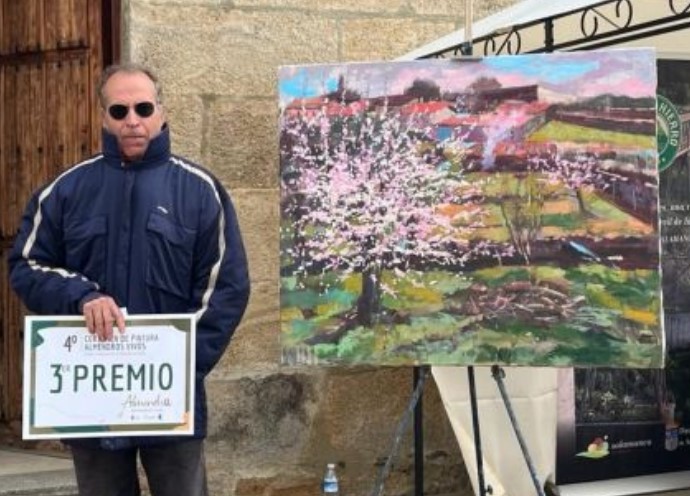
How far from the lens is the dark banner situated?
461 centimetres

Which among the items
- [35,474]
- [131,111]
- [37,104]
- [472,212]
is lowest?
[35,474]

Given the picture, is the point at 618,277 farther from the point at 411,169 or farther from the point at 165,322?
the point at 165,322

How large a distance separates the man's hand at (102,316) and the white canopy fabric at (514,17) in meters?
1.87

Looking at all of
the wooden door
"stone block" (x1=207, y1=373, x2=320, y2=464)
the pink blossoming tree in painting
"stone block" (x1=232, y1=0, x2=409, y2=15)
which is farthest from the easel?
the wooden door

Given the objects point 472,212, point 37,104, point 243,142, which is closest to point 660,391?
point 472,212

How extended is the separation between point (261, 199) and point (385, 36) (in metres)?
1.00

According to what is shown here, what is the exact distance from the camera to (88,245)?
2.75 m

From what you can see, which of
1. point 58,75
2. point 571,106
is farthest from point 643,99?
Result: point 58,75

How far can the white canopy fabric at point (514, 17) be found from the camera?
11.8ft

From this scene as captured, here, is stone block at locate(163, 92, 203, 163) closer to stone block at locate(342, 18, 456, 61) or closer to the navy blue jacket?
stone block at locate(342, 18, 456, 61)

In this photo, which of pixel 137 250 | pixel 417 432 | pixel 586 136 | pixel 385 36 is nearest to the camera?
pixel 137 250

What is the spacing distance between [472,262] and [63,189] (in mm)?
1308

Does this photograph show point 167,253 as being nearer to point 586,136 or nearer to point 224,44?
point 586,136

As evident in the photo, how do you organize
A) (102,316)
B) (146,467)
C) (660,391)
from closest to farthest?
(102,316), (146,467), (660,391)
